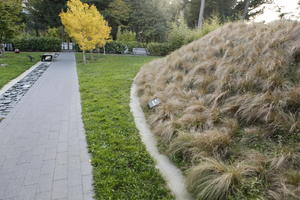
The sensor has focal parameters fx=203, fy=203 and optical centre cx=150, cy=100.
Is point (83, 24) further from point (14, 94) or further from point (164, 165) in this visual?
point (164, 165)

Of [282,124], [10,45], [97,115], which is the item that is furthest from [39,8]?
[282,124]

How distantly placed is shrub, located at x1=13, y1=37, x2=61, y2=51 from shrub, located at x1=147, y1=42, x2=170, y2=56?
9360mm

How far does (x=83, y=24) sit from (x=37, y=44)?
34.9 ft

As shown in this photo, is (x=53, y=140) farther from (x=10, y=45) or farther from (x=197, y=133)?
(x=10, y=45)

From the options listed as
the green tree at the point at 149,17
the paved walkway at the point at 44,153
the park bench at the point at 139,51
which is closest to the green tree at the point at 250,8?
the green tree at the point at 149,17

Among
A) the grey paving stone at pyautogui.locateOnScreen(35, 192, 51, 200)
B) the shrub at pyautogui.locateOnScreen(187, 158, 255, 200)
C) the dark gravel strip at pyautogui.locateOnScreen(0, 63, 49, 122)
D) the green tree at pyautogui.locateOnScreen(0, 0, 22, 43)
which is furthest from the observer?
the green tree at pyautogui.locateOnScreen(0, 0, 22, 43)

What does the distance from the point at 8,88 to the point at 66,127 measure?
13.9ft

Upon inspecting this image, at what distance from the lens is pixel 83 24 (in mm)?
11781

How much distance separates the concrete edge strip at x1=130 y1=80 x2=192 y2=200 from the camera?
97.4 inches

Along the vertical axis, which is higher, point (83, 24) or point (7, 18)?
point (7, 18)

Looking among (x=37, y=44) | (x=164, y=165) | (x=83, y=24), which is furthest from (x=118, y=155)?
(x=37, y=44)

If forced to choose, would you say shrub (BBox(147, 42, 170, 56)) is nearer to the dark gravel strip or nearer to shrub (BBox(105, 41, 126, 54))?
shrub (BBox(105, 41, 126, 54))

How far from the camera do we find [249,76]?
3.91 m

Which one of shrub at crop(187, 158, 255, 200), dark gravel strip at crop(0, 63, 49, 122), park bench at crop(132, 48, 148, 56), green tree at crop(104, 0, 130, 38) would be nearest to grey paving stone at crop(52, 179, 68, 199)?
shrub at crop(187, 158, 255, 200)
